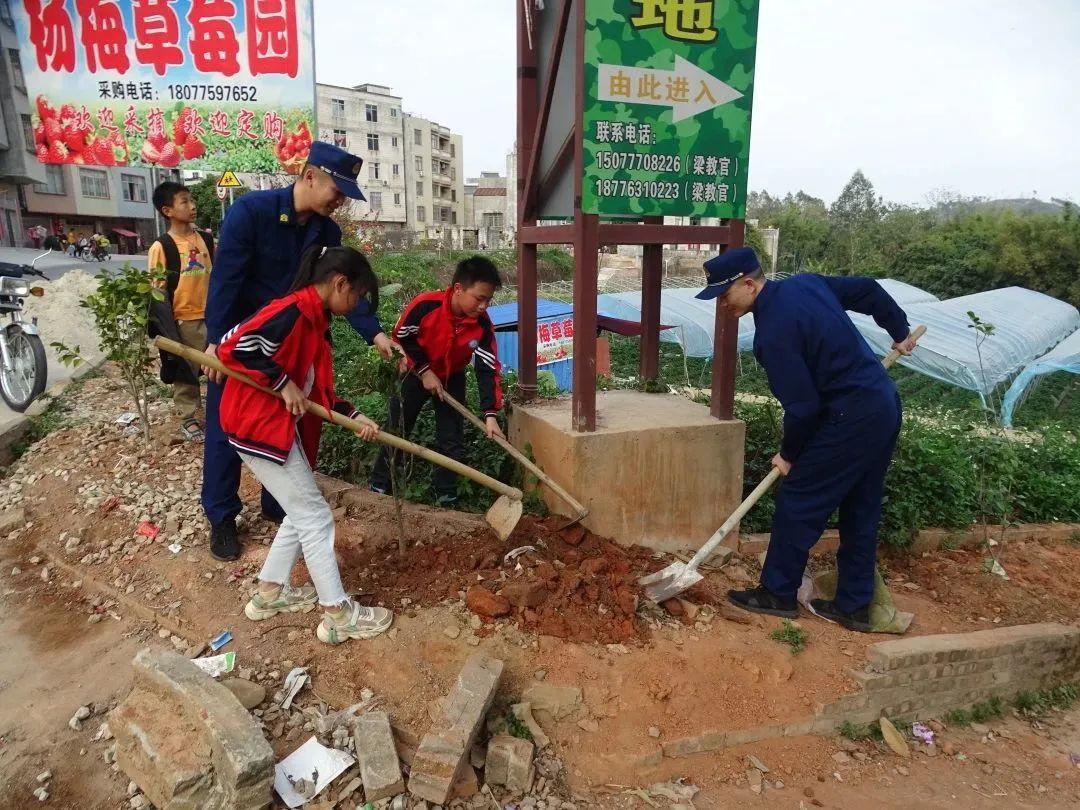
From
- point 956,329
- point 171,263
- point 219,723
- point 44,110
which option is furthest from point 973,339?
point 44,110

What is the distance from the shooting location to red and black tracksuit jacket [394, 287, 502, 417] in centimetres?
398

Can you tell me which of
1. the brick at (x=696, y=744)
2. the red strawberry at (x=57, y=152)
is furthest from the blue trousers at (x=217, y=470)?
the red strawberry at (x=57, y=152)

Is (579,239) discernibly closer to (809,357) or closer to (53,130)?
(809,357)

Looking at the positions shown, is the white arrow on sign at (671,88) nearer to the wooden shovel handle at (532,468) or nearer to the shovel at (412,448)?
the wooden shovel handle at (532,468)

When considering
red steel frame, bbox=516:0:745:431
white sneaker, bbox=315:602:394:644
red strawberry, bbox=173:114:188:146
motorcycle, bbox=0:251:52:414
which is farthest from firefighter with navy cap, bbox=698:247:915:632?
red strawberry, bbox=173:114:188:146

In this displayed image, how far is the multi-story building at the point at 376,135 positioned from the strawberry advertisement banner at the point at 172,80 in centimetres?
4062

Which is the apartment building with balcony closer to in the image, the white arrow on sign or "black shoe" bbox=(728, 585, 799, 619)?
the white arrow on sign

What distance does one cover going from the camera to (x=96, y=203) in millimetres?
35781

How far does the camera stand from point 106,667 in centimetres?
282

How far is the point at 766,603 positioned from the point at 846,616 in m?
0.46

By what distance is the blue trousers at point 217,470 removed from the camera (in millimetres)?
3318

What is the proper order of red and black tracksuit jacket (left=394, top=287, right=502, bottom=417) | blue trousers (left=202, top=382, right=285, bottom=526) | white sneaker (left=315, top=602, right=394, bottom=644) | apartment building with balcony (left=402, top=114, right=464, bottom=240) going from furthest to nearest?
apartment building with balcony (left=402, top=114, right=464, bottom=240)
red and black tracksuit jacket (left=394, top=287, right=502, bottom=417)
blue trousers (left=202, top=382, right=285, bottom=526)
white sneaker (left=315, top=602, right=394, bottom=644)

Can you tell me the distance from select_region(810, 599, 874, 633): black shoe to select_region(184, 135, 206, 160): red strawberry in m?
6.92

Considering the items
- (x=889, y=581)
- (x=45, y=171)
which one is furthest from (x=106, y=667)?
(x=45, y=171)
